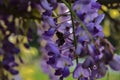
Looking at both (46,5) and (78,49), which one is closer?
(78,49)

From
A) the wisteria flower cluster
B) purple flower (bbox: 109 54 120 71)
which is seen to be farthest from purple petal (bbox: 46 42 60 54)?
purple flower (bbox: 109 54 120 71)

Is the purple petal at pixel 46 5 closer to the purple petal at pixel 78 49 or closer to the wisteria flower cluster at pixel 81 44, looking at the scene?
the wisteria flower cluster at pixel 81 44

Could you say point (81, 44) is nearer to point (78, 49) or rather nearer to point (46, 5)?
point (78, 49)

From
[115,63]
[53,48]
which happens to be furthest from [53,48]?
[115,63]

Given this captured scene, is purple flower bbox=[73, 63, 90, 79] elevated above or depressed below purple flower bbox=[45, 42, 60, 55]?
below

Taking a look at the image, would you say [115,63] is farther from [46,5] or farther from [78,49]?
[46,5]

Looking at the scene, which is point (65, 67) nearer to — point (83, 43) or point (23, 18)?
point (83, 43)

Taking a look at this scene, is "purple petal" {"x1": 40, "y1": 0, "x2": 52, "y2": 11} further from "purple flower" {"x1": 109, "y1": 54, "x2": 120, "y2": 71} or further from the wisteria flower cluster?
"purple flower" {"x1": 109, "y1": 54, "x2": 120, "y2": 71}

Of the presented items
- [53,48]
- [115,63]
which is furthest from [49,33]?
[115,63]

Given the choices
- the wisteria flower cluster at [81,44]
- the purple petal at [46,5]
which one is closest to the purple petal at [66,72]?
the wisteria flower cluster at [81,44]
